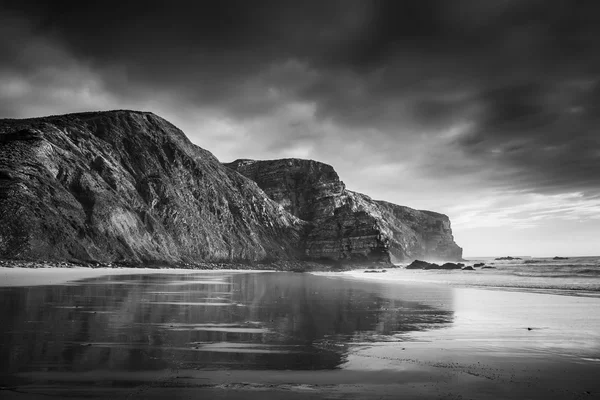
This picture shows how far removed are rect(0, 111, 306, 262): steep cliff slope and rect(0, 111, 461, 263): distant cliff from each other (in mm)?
185

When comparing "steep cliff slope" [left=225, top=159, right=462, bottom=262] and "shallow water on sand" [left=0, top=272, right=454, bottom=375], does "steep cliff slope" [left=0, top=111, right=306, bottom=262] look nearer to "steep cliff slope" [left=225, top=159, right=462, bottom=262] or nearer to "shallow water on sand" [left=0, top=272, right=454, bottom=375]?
"steep cliff slope" [left=225, top=159, right=462, bottom=262]

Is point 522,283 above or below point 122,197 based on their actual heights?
below

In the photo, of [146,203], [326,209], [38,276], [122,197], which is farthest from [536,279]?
[326,209]

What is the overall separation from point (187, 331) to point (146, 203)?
221ft

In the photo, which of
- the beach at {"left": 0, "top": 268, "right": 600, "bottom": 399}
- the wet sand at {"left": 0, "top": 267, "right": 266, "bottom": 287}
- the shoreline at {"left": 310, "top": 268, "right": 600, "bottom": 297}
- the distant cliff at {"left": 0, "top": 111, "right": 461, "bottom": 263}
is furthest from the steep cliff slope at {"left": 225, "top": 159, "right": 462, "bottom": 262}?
the beach at {"left": 0, "top": 268, "right": 600, "bottom": 399}

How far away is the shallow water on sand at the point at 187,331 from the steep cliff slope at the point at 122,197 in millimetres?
32352

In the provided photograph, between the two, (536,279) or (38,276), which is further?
(536,279)

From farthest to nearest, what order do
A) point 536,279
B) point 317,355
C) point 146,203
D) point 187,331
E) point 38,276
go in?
point 146,203 < point 536,279 < point 38,276 < point 187,331 < point 317,355

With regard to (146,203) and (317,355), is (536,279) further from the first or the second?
(146,203)

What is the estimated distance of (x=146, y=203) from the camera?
71.2m

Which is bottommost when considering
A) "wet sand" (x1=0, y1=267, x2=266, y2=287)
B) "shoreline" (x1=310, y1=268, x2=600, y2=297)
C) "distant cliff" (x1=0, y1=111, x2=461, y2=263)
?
"shoreline" (x1=310, y1=268, x2=600, y2=297)

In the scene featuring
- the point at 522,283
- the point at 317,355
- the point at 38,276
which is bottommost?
the point at 522,283

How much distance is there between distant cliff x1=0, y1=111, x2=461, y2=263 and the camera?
44.3 metres

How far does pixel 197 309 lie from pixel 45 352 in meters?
7.19
